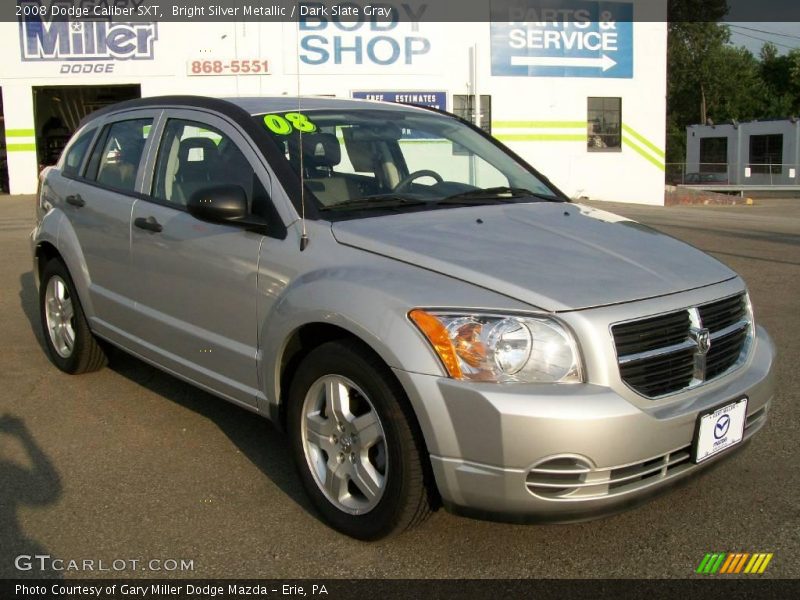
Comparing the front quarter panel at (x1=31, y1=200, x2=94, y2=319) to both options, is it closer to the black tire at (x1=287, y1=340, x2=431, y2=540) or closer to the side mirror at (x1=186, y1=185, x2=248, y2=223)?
the side mirror at (x1=186, y1=185, x2=248, y2=223)

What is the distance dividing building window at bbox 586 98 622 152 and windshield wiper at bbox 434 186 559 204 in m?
20.3

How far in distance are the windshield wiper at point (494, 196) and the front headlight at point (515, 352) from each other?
124 cm

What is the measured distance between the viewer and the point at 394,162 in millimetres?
4316

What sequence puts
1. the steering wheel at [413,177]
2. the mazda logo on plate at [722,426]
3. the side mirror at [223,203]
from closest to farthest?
1. the mazda logo on plate at [722,426]
2. the side mirror at [223,203]
3. the steering wheel at [413,177]

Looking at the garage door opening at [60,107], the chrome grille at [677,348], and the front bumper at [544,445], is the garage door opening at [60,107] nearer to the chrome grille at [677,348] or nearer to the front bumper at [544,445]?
the chrome grille at [677,348]

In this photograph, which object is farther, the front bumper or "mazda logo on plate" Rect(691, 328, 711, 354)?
"mazda logo on plate" Rect(691, 328, 711, 354)

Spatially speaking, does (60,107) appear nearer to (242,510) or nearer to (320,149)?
(320,149)

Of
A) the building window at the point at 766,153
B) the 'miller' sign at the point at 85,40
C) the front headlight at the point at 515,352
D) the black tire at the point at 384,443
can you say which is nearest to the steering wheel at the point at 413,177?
the black tire at the point at 384,443

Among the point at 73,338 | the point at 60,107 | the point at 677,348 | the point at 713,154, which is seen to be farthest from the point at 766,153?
the point at 677,348

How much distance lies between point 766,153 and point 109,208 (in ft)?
144

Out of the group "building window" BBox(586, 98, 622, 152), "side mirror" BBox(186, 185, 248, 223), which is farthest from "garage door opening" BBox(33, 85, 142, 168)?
"side mirror" BBox(186, 185, 248, 223)

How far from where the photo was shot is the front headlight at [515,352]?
2.82m

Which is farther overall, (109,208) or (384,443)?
(109,208)

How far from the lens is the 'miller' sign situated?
66.4 feet
